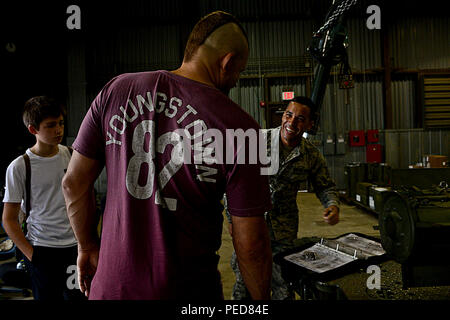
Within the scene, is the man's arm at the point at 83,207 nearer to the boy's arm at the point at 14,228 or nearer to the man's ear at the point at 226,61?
the man's ear at the point at 226,61

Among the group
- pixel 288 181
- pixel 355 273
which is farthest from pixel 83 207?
pixel 288 181

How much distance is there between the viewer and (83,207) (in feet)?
3.56

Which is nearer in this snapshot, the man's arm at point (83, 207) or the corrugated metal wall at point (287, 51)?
the man's arm at point (83, 207)

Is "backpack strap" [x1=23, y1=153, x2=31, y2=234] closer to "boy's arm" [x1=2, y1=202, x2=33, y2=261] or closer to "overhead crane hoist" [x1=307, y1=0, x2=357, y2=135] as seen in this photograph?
"boy's arm" [x1=2, y1=202, x2=33, y2=261]

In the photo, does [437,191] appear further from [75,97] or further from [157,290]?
[75,97]

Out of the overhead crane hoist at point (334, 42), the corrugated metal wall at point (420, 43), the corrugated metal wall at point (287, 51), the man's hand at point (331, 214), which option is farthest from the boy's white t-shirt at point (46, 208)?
the corrugated metal wall at point (420, 43)

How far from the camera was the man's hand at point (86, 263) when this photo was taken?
1136 millimetres

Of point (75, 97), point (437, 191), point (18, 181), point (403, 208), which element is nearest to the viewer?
point (403, 208)

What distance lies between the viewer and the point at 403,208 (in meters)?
1.31

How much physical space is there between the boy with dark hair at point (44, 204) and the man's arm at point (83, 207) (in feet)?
2.52

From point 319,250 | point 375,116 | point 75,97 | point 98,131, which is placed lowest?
point 319,250

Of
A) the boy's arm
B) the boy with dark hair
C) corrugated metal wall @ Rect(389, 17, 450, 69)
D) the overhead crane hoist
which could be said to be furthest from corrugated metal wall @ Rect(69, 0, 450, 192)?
the boy's arm
